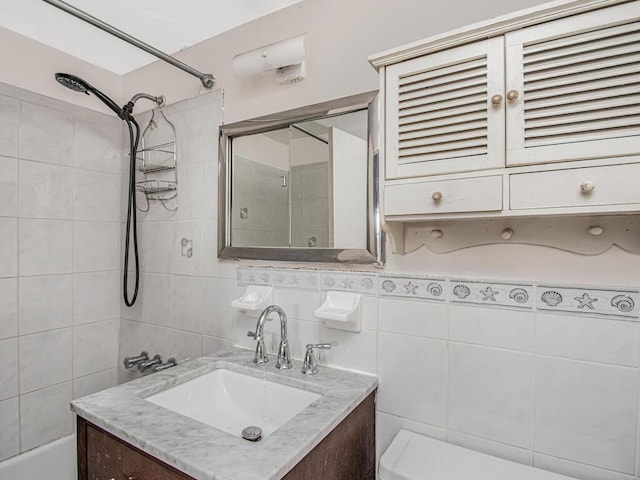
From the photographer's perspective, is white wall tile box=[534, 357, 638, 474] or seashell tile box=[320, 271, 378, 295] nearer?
white wall tile box=[534, 357, 638, 474]

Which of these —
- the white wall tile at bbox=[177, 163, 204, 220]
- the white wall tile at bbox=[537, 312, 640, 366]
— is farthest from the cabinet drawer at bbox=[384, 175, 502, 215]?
the white wall tile at bbox=[177, 163, 204, 220]

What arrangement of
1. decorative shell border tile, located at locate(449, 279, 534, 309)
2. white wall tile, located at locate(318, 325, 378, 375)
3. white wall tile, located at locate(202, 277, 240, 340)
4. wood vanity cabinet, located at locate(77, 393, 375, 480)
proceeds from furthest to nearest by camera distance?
white wall tile, located at locate(202, 277, 240, 340)
white wall tile, located at locate(318, 325, 378, 375)
decorative shell border tile, located at locate(449, 279, 534, 309)
wood vanity cabinet, located at locate(77, 393, 375, 480)

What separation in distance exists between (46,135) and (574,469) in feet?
7.87

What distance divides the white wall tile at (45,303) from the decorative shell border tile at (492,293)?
5.97 ft

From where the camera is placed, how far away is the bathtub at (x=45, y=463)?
1.51 m

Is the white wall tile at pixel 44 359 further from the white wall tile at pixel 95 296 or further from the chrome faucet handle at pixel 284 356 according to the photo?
the chrome faucet handle at pixel 284 356

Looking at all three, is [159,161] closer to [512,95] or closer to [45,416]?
[45,416]

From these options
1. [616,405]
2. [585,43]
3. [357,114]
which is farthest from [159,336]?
[585,43]

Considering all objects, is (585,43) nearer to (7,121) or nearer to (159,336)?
(159,336)

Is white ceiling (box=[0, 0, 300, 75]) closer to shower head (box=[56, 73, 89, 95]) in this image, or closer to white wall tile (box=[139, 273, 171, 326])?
shower head (box=[56, 73, 89, 95])

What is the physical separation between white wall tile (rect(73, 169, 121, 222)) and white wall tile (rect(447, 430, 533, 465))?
1937mm

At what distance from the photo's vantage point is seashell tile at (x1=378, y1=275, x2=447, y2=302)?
1137mm

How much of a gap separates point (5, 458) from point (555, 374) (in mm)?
2175

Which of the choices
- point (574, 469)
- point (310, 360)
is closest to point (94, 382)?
point (310, 360)
